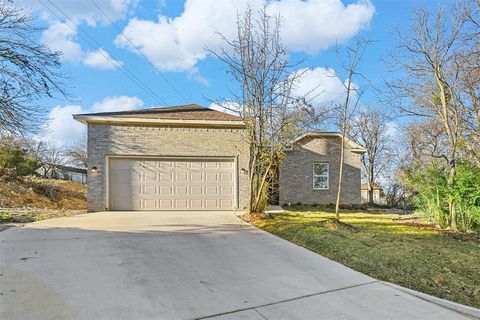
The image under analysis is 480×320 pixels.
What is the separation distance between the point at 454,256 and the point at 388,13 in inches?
316

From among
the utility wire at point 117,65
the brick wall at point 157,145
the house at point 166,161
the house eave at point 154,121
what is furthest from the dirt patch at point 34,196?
the utility wire at point 117,65

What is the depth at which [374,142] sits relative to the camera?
26.8 m

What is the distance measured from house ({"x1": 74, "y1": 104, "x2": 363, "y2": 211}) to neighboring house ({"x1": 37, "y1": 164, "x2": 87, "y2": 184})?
51.6ft

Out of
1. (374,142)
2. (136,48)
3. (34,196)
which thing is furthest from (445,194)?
(374,142)

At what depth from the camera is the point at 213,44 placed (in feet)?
35.8

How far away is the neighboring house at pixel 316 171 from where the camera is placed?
56.3ft

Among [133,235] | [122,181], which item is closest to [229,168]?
[122,181]

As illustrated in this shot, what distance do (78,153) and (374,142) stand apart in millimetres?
28175

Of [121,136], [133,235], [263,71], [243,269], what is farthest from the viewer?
[121,136]

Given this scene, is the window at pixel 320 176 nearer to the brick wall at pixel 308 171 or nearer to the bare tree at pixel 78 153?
the brick wall at pixel 308 171

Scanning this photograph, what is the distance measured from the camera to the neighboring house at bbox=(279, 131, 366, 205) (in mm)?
17156

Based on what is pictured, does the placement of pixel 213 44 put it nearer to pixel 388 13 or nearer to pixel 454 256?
pixel 388 13

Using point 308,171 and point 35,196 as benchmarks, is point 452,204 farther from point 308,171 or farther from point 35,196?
point 35,196

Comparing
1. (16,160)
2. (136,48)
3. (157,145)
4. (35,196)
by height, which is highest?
(136,48)
